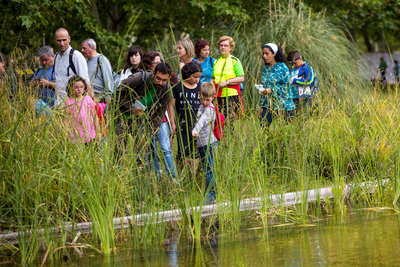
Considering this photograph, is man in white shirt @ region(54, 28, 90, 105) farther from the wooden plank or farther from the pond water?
the pond water

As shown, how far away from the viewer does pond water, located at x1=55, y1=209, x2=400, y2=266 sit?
11.2 ft

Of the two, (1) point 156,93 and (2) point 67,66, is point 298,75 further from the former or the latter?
(2) point 67,66

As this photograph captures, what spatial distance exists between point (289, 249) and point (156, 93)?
2607mm

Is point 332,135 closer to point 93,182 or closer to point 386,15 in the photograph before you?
point 93,182

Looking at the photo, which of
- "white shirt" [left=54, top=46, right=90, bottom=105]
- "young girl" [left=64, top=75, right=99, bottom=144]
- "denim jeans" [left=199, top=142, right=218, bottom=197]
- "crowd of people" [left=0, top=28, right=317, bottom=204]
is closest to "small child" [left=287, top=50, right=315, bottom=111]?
"crowd of people" [left=0, top=28, right=317, bottom=204]

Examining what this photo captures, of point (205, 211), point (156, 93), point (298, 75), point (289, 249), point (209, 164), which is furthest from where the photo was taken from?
point (298, 75)

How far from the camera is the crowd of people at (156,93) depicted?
15.4 feet

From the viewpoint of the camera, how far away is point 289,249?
372 centimetres

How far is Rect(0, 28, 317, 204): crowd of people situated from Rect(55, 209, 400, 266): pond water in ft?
2.13

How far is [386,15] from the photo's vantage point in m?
16.1

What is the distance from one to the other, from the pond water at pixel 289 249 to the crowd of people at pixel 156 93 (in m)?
0.65

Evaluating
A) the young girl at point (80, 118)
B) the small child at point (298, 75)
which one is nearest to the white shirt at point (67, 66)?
the young girl at point (80, 118)

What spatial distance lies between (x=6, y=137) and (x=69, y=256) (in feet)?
4.59

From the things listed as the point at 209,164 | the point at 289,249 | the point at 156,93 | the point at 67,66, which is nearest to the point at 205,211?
the point at 209,164
